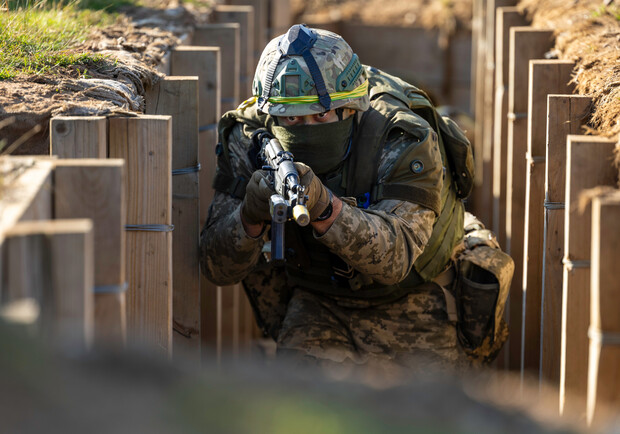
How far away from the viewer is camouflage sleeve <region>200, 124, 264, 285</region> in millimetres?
4098

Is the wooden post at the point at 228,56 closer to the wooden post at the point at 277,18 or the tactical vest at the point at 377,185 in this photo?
the tactical vest at the point at 377,185

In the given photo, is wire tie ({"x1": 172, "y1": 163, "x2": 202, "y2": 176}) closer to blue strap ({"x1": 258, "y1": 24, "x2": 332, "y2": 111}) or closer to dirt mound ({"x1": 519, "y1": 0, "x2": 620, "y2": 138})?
blue strap ({"x1": 258, "y1": 24, "x2": 332, "y2": 111})

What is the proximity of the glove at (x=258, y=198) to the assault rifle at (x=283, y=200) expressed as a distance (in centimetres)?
4

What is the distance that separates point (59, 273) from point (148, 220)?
1.15 m

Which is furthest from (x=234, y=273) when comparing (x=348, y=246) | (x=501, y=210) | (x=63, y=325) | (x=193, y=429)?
(x=501, y=210)

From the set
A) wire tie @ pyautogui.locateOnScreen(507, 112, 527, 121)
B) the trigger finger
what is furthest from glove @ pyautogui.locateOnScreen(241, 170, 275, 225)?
wire tie @ pyautogui.locateOnScreen(507, 112, 527, 121)

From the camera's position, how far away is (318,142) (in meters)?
4.03

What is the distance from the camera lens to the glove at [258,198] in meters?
3.77

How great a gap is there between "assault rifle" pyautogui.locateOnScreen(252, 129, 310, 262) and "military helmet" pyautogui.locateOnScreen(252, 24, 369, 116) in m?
0.29

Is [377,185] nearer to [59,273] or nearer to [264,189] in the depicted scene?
[264,189]

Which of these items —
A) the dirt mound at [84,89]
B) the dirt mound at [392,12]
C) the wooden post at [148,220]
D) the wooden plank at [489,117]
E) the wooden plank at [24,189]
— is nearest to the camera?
the wooden plank at [24,189]

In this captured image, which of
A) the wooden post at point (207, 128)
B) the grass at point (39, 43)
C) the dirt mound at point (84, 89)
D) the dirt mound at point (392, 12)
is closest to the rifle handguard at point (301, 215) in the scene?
the dirt mound at point (84, 89)

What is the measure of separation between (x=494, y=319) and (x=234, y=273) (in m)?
1.32

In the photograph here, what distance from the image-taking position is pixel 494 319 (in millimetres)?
4582
